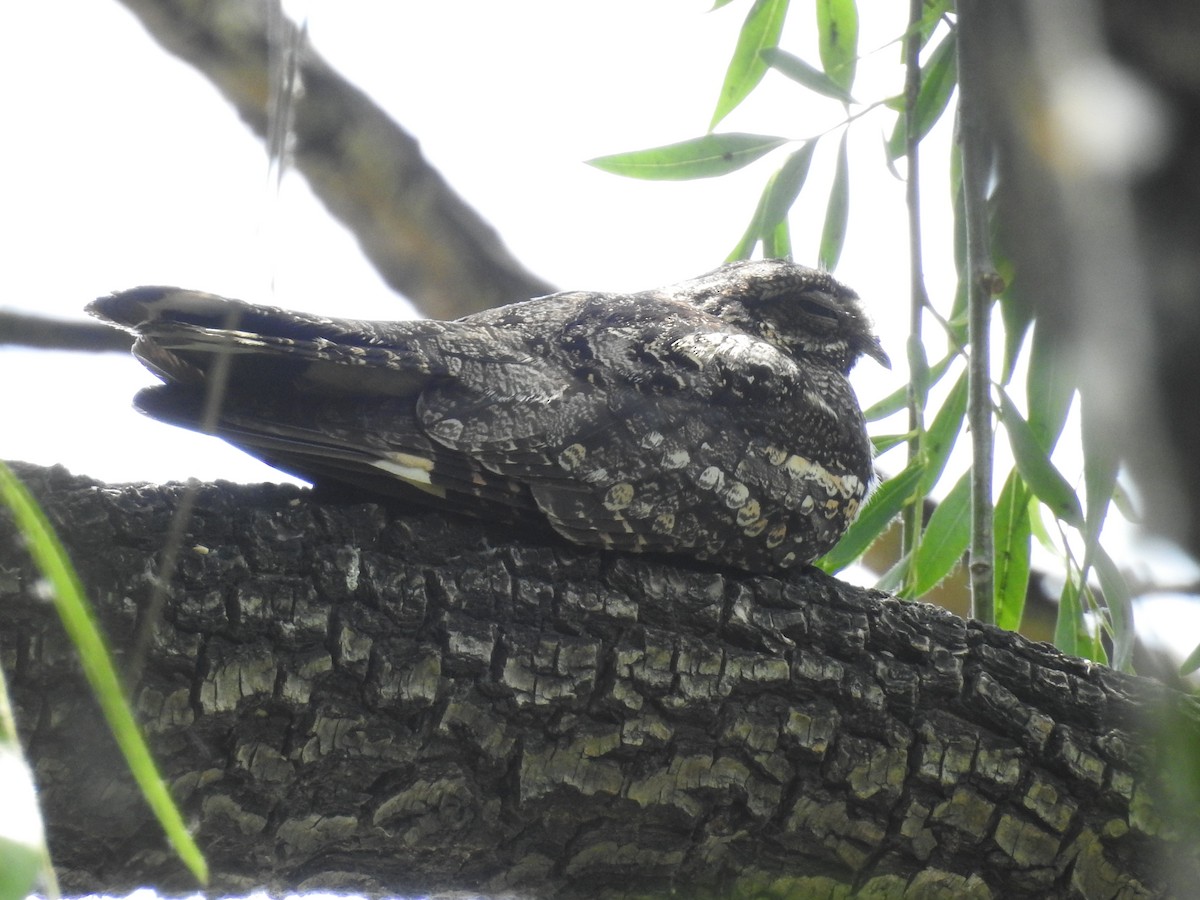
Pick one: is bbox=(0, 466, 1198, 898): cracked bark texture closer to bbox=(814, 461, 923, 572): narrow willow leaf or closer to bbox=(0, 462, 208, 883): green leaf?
bbox=(814, 461, 923, 572): narrow willow leaf

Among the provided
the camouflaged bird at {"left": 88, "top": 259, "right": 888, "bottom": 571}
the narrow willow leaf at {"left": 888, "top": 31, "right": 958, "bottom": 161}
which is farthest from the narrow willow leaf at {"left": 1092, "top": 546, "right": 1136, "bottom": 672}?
the narrow willow leaf at {"left": 888, "top": 31, "right": 958, "bottom": 161}

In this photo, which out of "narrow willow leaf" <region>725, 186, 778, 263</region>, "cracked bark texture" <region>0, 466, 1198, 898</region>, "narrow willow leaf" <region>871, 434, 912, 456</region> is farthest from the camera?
"narrow willow leaf" <region>725, 186, 778, 263</region>

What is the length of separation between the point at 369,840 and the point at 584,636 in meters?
0.46

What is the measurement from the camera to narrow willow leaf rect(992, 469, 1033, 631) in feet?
9.09

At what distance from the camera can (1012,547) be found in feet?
9.20

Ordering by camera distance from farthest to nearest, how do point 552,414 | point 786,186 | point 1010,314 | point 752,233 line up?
point 752,233 → point 786,186 → point 1010,314 → point 552,414

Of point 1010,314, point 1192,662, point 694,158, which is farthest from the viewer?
point 694,158

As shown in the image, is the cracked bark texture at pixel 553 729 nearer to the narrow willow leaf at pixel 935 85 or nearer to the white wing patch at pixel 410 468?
the white wing patch at pixel 410 468

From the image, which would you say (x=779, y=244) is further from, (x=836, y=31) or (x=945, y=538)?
(x=945, y=538)

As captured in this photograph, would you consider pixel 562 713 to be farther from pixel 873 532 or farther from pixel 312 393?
pixel 873 532

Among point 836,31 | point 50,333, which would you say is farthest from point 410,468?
point 836,31

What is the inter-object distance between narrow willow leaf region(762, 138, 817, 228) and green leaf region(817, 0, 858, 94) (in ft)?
0.92

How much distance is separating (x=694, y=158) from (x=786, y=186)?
34 cm

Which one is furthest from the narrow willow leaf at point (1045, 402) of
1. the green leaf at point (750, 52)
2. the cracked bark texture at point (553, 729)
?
the green leaf at point (750, 52)
